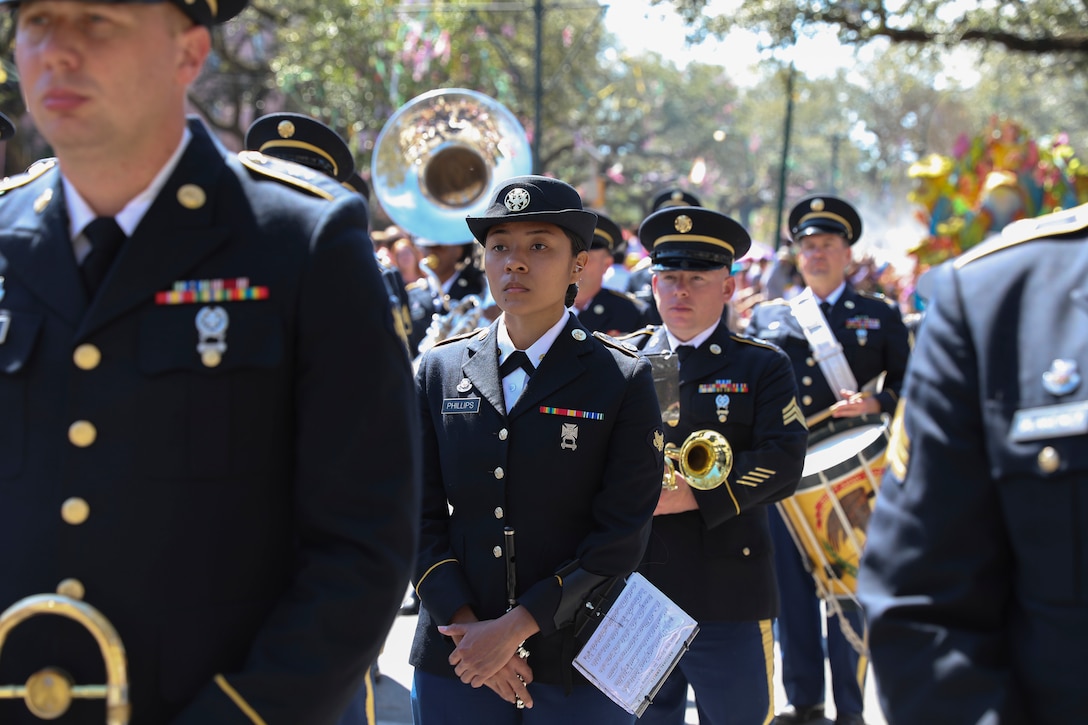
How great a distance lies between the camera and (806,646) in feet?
19.3

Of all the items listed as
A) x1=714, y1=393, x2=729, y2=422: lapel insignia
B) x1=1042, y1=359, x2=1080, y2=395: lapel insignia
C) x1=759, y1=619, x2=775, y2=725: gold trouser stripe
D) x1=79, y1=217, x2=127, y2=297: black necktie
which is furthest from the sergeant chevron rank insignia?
x1=79, y1=217, x2=127, y2=297: black necktie

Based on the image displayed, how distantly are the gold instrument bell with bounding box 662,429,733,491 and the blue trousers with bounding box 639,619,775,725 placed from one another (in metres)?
0.55

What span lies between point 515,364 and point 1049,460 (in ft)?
6.11

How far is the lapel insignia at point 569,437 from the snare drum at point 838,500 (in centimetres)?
217

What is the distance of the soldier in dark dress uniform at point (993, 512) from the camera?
174 cm

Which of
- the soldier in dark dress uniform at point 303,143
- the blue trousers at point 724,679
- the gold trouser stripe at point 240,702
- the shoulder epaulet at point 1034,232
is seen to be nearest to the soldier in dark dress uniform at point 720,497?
the blue trousers at point 724,679

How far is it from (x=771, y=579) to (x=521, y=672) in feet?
4.90

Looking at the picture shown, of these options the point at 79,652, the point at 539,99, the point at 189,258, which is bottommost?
the point at 79,652

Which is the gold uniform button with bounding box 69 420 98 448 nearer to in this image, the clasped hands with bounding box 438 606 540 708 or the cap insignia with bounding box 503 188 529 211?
the clasped hands with bounding box 438 606 540 708

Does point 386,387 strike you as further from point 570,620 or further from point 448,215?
point 448,215

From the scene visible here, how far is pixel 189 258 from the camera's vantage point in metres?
1.93

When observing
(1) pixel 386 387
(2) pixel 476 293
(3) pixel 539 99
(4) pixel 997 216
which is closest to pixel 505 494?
(1) pixel 386 387

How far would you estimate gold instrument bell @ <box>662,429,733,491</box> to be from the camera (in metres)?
4.11

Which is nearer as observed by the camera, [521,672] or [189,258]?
[189,258]
